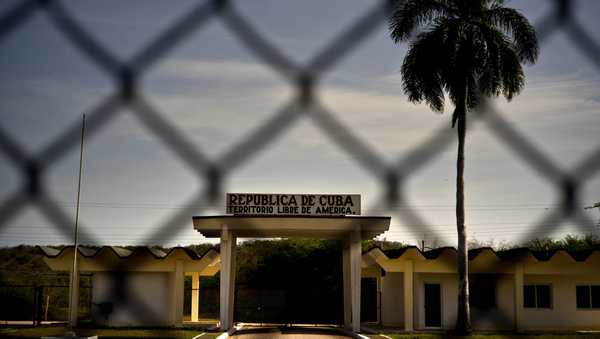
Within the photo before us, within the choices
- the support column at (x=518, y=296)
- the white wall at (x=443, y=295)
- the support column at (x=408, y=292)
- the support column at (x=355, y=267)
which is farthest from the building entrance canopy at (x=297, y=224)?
the support column at (x=518, y=296)

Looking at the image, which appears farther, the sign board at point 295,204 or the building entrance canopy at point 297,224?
the sign board at point 295,204

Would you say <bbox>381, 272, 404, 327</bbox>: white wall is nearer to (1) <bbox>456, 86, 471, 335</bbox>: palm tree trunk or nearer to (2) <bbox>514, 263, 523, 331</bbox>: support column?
(2) <bbox>514, 263, 523, 331</bbox>: support column

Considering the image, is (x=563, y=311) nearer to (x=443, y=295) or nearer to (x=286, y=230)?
(x=443, y=295)

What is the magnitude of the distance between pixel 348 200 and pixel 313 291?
6.41 m

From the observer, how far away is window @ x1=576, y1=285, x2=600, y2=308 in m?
15.3

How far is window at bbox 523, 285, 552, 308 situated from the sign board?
18.5 feet

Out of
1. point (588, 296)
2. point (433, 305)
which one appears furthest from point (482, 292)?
point (588, 296)

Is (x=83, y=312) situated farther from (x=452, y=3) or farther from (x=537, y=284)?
(x=452, y=3)

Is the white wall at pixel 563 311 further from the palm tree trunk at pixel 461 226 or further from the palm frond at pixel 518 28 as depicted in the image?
the palm frond at pixel 518 28

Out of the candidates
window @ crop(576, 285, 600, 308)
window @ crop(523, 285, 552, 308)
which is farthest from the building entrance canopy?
window @ crop(576, 285, 600, 308)

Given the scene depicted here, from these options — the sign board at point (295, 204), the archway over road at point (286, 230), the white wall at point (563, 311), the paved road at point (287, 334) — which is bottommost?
the paved road at point (287, 334)

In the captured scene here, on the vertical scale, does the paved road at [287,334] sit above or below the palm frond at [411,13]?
below

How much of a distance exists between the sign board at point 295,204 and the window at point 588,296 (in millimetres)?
6385

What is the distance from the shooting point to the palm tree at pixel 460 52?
10.6 metres
